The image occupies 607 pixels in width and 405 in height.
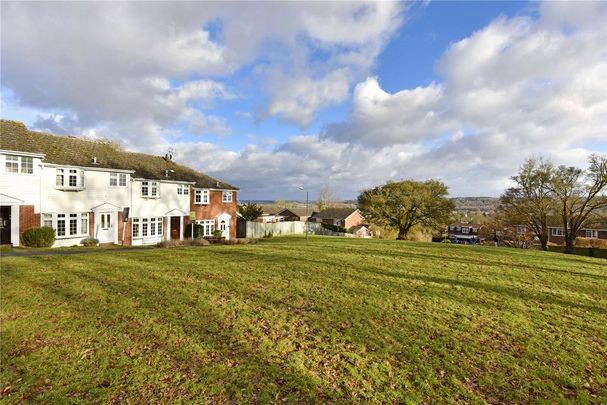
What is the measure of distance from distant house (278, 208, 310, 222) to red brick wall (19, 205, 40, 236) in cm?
6354

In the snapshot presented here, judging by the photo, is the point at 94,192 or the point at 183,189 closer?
the point at 94,192

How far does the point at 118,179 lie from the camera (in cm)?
2511

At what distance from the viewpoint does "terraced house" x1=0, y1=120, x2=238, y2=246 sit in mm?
19781

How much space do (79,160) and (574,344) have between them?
2920 centimetres

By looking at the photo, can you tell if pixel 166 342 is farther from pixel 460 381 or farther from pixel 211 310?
pixel 460 381

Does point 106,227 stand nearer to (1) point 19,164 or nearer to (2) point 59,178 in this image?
(2) point 59,178

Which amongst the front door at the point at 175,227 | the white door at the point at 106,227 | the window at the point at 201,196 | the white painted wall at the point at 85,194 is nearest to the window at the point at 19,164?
the white painted wall at the point at 85,194

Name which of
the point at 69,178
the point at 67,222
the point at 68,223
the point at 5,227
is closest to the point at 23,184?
the point at 69,178

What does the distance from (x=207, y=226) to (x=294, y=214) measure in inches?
Result: 2042

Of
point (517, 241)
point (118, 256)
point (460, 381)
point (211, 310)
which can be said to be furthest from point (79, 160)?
point (517, 241)

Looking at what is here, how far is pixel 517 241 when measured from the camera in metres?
43.1

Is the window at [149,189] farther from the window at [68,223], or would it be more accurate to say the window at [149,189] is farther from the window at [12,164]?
the window at [12,164]

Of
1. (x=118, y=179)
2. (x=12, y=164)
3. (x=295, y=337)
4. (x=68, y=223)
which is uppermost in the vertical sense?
(x=12, y=164)

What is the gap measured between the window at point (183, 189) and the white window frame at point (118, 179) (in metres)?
5.03
